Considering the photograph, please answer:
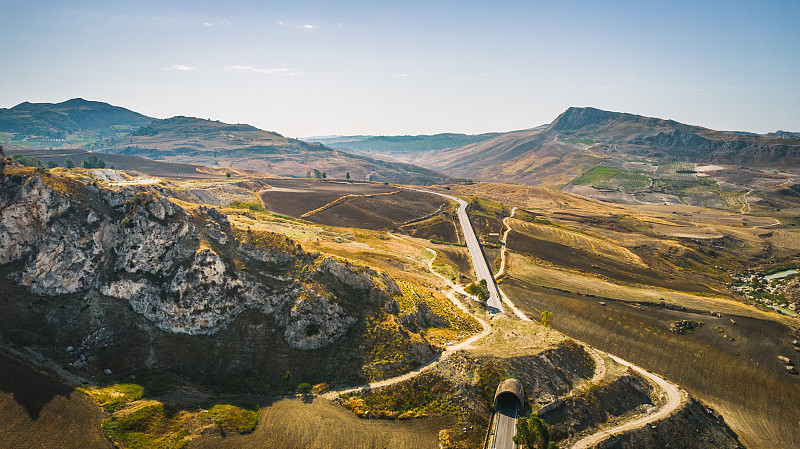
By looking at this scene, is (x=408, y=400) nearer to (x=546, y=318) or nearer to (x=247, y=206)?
(x=546, y=318)

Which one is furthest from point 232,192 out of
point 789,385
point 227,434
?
point 789,385

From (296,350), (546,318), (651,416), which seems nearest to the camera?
(651,416)

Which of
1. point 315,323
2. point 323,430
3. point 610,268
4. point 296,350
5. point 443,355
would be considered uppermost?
point 315,323

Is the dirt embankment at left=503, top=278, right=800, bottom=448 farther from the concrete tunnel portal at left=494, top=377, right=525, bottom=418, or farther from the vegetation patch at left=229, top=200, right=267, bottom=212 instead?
the vegetation patch at left=229, top=200, right=267, bottom=212

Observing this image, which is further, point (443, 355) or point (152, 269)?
point (152, 269)

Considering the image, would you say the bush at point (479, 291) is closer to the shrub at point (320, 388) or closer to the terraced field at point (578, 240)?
the shrub at point (320, 388)

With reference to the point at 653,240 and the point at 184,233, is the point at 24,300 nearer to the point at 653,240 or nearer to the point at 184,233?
the point at 184,233

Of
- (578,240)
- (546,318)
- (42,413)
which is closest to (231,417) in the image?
(42,413)

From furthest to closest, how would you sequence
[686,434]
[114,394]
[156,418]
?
[686,434]
[114,394]
[156,418]
